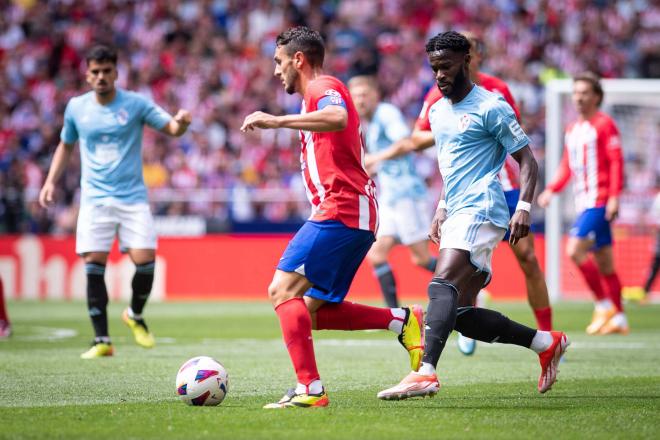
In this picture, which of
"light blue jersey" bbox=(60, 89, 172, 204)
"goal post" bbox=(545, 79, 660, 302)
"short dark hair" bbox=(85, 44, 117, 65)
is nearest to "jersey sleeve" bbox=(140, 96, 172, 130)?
"light blue jersey" bbox=(60, 89, 172, 204)

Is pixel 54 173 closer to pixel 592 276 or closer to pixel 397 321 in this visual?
pixel 397 321

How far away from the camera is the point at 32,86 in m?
25.5

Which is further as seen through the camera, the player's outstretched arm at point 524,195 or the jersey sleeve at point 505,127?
the jersey sleeve at point 505,127

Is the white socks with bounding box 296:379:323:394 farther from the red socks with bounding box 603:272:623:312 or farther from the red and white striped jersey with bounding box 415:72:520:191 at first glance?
the red socks with bounding box 603:272:623:312

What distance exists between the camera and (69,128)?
10.2 m

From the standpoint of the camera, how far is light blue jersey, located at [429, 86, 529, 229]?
6.66 meters

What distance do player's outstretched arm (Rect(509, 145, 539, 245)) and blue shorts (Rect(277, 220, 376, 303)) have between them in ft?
2.84

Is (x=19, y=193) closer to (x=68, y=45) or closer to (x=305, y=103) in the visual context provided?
(x=68, y=45)

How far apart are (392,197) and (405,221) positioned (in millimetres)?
366

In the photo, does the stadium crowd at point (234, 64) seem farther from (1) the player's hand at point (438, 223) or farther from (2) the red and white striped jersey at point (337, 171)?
(2) the red and white striped jersey at point (337, 171)

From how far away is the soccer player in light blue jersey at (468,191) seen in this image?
654 cm

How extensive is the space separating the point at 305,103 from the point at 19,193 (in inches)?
626

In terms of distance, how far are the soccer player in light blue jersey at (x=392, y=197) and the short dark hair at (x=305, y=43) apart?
19.0 ft

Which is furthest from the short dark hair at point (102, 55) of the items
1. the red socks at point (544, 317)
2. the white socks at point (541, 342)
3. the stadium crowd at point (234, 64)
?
the stadium crowd at point (234, 64)
